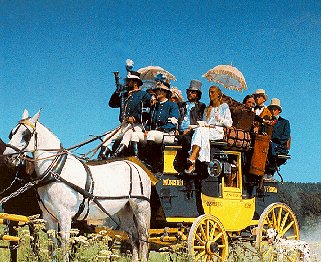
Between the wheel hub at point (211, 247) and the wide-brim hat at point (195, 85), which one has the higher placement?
the wide-brim hat at point (195, 85)

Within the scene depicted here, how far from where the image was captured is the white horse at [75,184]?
7453 millimetres

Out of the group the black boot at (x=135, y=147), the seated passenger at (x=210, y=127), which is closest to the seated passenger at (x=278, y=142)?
the seated passenger at (x=210, y=127)

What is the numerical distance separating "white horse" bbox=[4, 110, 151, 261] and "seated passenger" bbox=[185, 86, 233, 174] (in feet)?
2.70

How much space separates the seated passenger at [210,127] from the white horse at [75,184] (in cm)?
82

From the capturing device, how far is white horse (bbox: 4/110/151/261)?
7453mm

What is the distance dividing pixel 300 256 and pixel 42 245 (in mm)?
4380

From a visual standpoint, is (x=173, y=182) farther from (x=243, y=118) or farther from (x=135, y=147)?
(x=243, y=118)

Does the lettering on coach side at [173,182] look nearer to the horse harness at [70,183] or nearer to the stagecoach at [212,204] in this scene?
the stagecoach at [212,204]

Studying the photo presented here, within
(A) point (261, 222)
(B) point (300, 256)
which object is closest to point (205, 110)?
(A) point (261, 222)

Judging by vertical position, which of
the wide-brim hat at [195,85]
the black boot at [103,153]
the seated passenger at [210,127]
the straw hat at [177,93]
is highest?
the straw hat at [177,93]

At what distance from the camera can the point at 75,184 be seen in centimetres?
762

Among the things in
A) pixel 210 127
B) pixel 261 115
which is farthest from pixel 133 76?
pixel 261 115

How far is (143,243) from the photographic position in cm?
850

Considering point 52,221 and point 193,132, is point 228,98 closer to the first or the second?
point 193,132
